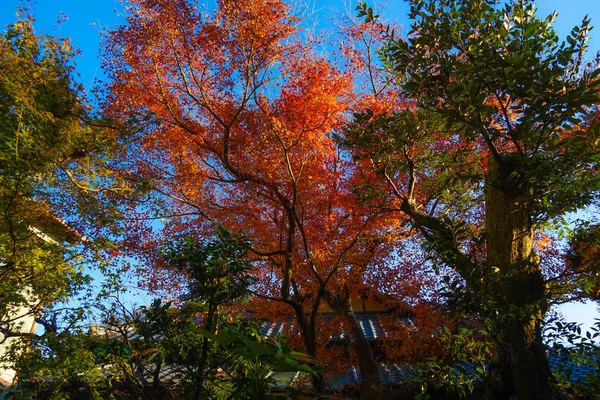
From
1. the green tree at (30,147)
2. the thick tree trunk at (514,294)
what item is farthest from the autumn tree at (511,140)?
the green tree at (30,147)

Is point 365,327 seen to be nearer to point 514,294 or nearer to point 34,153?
point 514,294

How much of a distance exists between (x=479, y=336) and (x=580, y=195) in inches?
293

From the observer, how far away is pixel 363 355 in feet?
30.8

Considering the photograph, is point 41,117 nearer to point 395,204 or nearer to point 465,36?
point 465,36

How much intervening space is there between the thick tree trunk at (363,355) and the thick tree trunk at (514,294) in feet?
15.5

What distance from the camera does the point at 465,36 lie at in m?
4.12

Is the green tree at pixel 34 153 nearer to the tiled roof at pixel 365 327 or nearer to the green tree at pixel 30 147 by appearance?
the green tree at pixel 30 147

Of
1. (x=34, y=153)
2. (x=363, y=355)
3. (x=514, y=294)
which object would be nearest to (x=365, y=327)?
(x=363, y=355)

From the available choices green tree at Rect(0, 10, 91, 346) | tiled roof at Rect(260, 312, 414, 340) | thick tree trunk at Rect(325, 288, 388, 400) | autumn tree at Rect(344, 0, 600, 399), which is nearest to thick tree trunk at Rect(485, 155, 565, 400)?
autumn tree at Rect(344, 0, 600, 399)

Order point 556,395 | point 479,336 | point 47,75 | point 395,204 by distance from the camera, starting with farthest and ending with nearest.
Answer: point 479,336 < point 395,204 < point 47,75 < point 556,395

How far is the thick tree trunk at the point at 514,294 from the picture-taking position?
4074 mm

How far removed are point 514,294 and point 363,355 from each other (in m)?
5.77

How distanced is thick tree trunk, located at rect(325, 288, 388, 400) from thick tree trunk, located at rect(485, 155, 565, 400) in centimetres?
472

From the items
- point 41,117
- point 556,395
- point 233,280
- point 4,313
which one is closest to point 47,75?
point 41,117
